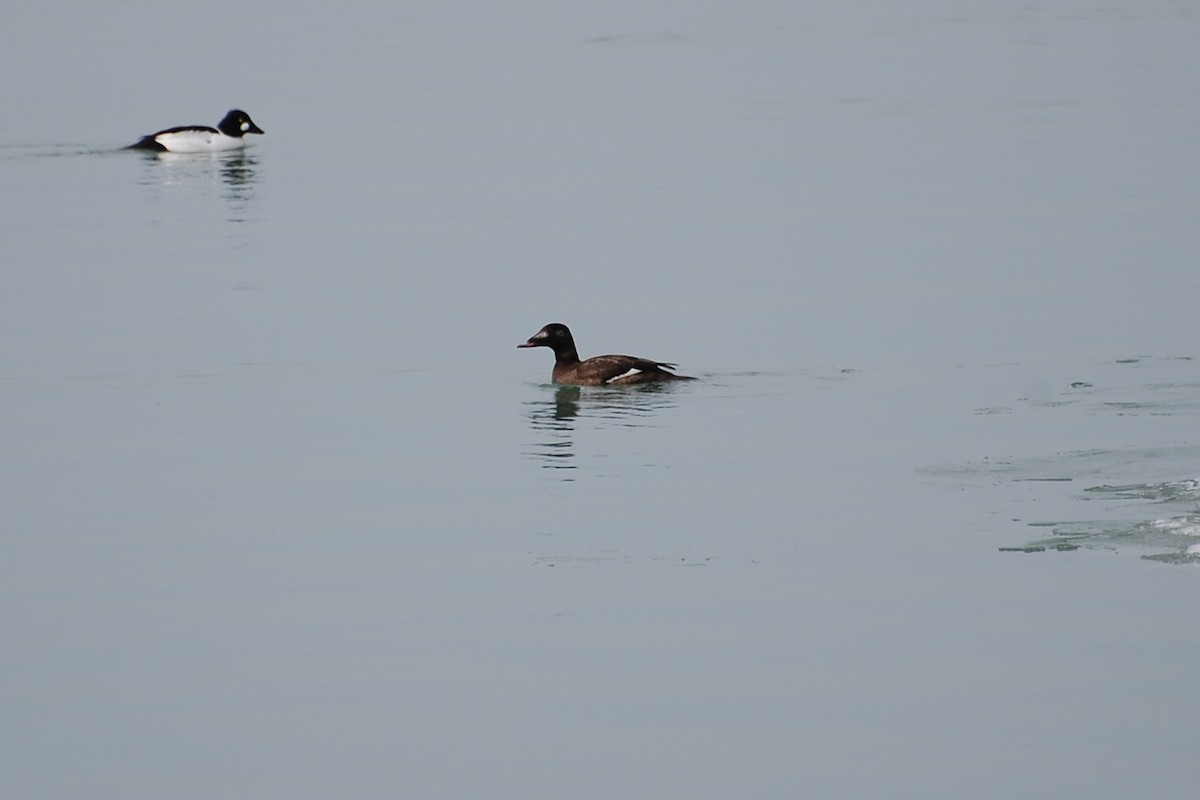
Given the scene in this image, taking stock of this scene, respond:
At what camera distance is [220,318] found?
21.7 m

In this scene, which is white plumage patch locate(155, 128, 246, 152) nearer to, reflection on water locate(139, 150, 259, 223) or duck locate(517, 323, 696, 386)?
reflection on water locate(139, 150, 259, 223)

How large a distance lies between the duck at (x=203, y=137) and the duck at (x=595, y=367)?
21.7m

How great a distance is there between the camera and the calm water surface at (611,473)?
9117 mm

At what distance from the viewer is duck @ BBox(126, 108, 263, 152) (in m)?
38.8

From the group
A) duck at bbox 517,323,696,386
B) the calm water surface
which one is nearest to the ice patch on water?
the calm water surface

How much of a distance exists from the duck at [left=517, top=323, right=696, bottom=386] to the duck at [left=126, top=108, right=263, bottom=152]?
21695mm

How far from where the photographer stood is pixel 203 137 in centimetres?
3959

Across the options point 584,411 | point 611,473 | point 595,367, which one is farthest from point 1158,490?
point 595,367

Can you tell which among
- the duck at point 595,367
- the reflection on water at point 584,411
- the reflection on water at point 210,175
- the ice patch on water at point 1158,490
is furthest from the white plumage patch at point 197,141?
the ice patch on water at point 1158,490

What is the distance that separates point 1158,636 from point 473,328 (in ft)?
39.2

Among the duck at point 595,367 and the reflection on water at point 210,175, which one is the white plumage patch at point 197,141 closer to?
the reflection on water at point 210,175

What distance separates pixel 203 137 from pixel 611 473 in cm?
2686

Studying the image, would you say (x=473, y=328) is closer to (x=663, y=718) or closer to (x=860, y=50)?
(x=663, y=718)

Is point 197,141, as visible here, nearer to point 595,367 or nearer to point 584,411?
point 595,367
